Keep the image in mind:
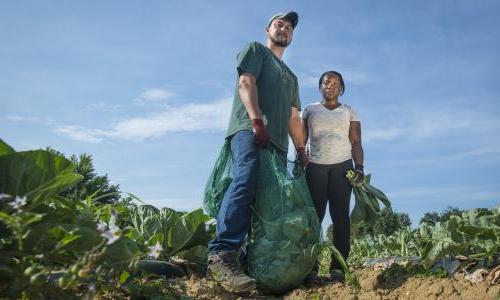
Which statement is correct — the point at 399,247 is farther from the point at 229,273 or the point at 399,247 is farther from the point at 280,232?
the point at 229,273

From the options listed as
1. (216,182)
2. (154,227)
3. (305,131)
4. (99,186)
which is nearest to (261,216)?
(216,182)

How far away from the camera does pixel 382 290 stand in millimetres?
4043

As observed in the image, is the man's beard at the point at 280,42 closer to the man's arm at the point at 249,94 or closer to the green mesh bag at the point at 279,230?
the man's arm at the point at 249,94

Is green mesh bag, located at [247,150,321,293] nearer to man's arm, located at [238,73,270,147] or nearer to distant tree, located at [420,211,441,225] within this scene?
man's arm, located at [238,73,270,147]

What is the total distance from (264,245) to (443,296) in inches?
53.7

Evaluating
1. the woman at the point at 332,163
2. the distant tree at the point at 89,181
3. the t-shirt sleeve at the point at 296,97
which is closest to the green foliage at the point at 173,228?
the woman at the point at 332,163

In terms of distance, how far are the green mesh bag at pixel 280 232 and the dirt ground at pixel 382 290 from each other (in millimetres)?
157

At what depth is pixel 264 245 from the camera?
12.6ft

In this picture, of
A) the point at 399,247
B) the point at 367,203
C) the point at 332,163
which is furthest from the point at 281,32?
the point at 399,247

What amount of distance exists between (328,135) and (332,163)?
0.26 m

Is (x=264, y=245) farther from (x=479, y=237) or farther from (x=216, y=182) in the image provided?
(x=479, y=237)

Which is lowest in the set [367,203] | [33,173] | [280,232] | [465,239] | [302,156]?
[465,239]

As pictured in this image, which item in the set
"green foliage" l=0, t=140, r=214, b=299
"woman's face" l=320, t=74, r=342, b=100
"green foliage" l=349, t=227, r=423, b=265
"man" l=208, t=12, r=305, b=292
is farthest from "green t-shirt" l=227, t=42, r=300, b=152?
"green foliage" l=349, t=227, r=423, b=265

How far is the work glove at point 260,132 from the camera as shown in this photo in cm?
391
